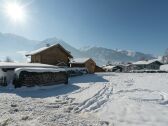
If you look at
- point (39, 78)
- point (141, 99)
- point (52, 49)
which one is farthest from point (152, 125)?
point (52, 49)

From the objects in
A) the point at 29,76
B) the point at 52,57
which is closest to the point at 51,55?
the point at 52,57

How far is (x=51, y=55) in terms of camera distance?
40.6 metres

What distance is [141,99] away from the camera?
494 inches

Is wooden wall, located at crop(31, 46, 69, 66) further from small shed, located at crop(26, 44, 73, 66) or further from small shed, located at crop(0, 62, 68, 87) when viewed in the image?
small shed, located at crop(0, 62, 68, 87)

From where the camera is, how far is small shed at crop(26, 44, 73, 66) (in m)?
39.3

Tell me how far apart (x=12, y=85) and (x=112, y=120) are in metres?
10.4

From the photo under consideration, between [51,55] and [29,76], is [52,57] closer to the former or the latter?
[51,55]

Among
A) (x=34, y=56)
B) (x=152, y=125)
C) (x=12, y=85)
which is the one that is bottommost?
(x=152, y=125)

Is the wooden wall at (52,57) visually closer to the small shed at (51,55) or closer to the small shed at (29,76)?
the small shed at (51,55)

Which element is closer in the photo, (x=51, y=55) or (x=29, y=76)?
(x=29, y=76)

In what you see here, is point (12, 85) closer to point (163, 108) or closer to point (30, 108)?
point (30, 108)

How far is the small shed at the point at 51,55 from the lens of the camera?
129 feet

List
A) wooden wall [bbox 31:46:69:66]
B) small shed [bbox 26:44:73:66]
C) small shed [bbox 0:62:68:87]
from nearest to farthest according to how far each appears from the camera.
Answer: small shed [bbox 0:62:68:87]
small shed [bbox 26:44:73:66]
wooden wall [bbox 31:46:69:66]

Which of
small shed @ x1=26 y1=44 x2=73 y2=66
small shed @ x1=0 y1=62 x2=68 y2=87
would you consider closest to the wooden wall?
small shed @ x1=26 y1=44 x2=73 y2=66
